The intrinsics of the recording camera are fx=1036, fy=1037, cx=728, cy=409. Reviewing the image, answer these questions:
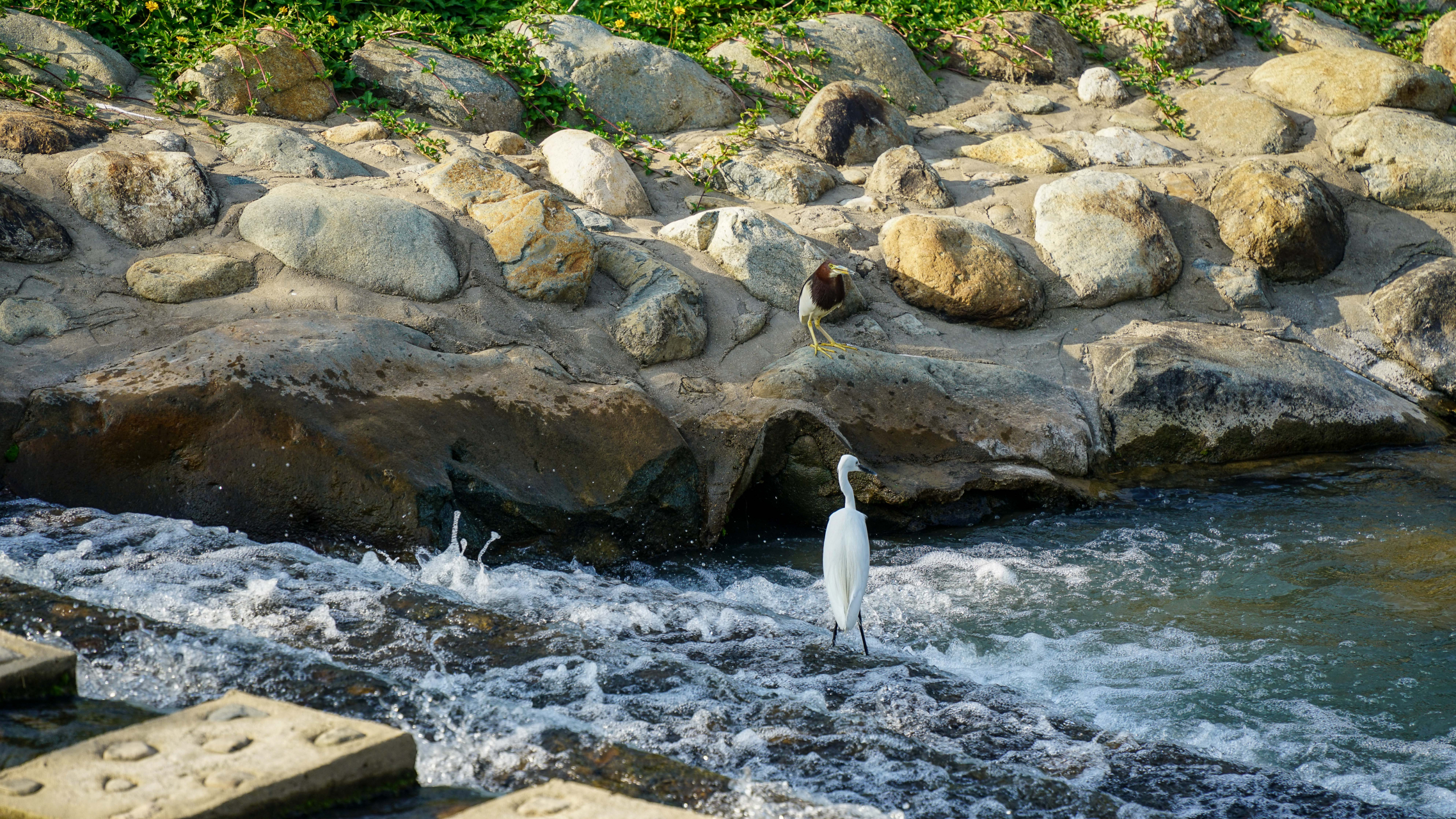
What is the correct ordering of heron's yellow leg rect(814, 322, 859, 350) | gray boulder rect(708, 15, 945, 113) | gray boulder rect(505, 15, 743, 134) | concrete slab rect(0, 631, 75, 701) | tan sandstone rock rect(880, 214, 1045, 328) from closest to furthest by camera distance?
concrete slab rect(0, 631, 75, 701) < heron's yellow leg rect(814, 322, 859, 350) < tan sandstone rock rect(880, 214, 1045, 328) < gray boulder rect(505, 15, 743, 134) < gray boulder rect(708, 15, 945, 113)

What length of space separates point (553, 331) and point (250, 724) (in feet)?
12.5

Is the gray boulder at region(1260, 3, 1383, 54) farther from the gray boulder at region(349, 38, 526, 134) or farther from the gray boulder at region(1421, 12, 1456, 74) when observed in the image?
the gray boulder at region(349, 38, 526, 134)

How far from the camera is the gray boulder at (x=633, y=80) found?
7.79m

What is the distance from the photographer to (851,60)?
852 centimetres

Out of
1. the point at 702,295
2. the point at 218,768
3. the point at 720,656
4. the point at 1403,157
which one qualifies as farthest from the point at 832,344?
the point at 1403,157

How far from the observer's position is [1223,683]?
3.70 metres

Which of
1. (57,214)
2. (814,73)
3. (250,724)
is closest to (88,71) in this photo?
(57,214)

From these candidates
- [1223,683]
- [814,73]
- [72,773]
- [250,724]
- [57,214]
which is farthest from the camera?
[814,73]

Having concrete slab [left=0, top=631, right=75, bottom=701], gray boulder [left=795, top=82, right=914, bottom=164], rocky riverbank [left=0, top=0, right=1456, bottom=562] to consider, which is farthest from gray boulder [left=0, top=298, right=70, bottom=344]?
gray boulder [left=795, top=82, right=914, bottom=164]

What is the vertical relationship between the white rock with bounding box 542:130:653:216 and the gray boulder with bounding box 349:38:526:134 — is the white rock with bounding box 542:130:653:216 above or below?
below

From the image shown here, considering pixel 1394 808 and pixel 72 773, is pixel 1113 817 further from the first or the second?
pixel 72 773

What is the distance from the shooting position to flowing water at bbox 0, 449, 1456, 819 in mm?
2574

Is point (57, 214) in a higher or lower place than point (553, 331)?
higher

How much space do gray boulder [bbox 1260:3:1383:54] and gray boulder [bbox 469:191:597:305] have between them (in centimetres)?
698
